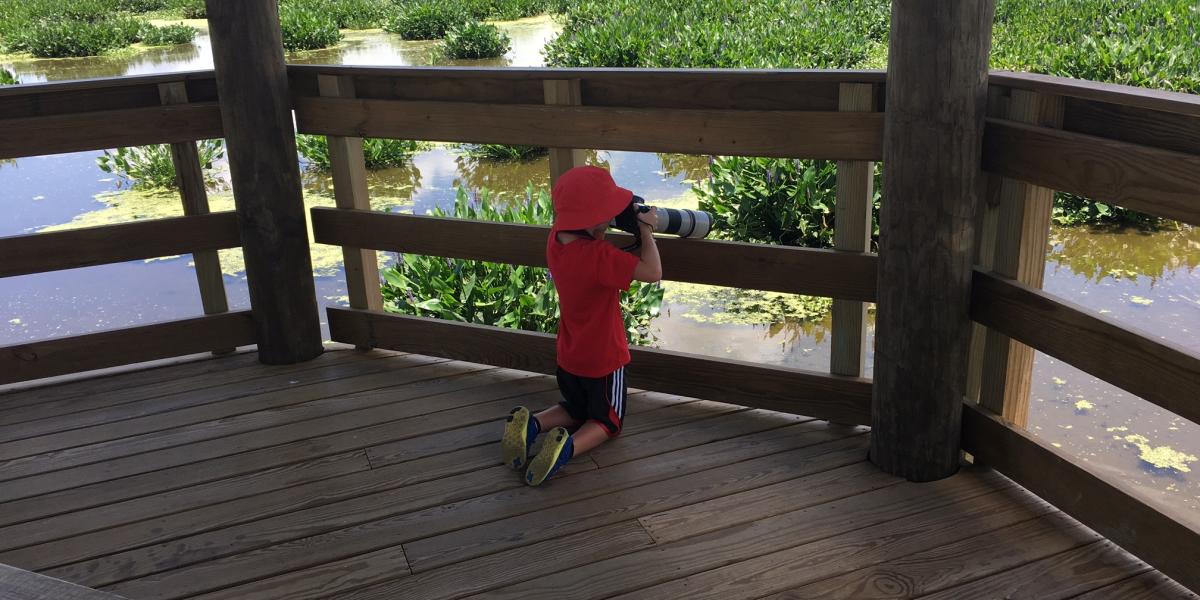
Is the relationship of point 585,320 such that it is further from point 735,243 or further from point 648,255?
point 735,243

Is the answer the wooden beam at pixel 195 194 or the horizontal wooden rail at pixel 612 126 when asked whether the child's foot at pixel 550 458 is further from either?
the wooden beam at pixel 195 194

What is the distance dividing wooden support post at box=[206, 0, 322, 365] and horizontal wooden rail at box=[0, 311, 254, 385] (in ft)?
0.46

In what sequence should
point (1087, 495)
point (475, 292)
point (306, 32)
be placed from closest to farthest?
point (1087, 495)
point (475, 292)
point (306, 32)

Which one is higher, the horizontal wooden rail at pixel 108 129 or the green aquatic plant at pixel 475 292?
the horizontal wooden rail at pixel 108 129

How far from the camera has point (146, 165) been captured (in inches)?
487

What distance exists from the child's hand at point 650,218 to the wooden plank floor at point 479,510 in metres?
0.78

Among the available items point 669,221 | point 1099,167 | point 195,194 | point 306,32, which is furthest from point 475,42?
point 1099,167

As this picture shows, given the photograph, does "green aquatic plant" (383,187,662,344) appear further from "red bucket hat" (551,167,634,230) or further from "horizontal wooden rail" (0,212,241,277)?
"red bucket hat" (551,167,634,230)

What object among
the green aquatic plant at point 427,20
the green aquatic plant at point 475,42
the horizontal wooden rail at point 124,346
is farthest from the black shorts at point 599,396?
the green aquatic plant at point 427,20

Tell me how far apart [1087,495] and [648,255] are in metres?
1.43

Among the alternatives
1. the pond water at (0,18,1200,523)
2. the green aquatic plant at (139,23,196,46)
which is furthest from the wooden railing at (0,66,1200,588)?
the green aquatic plant at (139,23,196,46)

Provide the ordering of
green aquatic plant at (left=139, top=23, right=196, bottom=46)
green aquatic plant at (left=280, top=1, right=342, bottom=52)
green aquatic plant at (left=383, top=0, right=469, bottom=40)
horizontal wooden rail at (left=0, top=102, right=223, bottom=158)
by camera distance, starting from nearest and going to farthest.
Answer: horizontal wooden rail at (left=0, top=102, right=223, bottom=158)
green aquatic plant at (left=280, top=1, right=342, bottom=52)
green aquatic plant at (left=383, top=0, right=469, bottom=40)
green aquatic plant at (left=139, top=23, right=196, bottom=46)

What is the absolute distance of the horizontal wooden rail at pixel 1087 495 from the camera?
2.47 meters

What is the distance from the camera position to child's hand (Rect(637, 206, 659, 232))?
3174 mm
